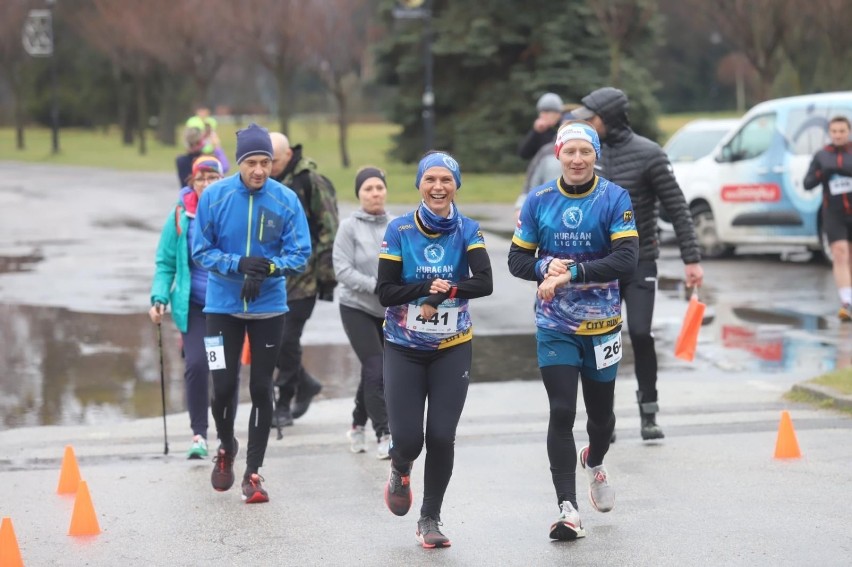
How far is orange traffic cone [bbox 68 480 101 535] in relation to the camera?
6.82 m

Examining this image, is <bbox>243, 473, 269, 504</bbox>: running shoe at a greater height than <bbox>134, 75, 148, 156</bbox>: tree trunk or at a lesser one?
lesser

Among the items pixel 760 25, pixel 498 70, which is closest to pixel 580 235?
pixel 760 25

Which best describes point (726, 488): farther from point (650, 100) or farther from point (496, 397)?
point (650, 100)

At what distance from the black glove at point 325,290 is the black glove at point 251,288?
2.18 metres

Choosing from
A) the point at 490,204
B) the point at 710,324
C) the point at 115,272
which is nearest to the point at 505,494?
the point at 710,324

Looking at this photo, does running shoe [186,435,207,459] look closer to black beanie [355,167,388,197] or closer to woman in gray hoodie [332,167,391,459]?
woman in gray hoodie [332,167,391,459]

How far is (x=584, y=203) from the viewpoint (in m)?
6.56

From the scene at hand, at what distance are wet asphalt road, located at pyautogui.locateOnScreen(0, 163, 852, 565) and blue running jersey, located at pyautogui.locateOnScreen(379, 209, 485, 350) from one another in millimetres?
961

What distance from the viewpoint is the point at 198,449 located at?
28.5 ft

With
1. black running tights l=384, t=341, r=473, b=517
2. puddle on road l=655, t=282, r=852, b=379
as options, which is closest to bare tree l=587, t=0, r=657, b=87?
puddle on road l=655, t=282, r=852, b=379

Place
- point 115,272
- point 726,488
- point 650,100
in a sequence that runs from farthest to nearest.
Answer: point 650,100, point 115,272, point 726,488

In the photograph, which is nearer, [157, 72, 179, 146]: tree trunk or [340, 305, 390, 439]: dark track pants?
[340, 305, 390, 439]: dark track pants

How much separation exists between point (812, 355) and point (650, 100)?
30560mm

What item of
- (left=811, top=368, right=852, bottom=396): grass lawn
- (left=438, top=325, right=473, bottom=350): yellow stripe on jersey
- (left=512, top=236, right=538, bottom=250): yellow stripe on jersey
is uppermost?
(left=512, top=236, right=538, bottom=250): yellow stripe on jersey
